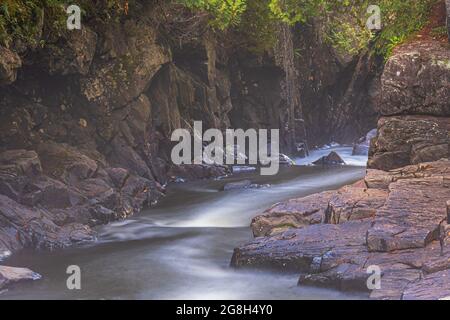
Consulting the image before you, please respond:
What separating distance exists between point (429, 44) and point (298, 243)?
7087mm

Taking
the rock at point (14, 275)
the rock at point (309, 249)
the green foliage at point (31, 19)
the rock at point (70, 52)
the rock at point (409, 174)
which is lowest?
the rock at point (14, 275)

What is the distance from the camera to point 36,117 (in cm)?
1631

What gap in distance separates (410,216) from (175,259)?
416 cm

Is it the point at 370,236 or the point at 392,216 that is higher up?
the point at 392,216

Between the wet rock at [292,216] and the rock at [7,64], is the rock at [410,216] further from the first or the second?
the rock at [7,64]

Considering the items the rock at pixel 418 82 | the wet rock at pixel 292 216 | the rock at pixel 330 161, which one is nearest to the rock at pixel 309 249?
the wet rock at pixel 292 216

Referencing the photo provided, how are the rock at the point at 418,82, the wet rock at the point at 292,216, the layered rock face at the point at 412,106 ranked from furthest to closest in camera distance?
the rock at the point at 418,82
the layered rock face at the point at 412,106
the wet rock at the point at 292,216

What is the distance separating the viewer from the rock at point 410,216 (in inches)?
357

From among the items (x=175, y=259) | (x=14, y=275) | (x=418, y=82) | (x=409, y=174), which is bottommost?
(x=175, y=259)

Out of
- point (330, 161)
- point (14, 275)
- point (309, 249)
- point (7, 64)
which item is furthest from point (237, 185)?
point (14, 275)

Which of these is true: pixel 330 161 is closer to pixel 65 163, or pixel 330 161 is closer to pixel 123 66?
pixel 123 66

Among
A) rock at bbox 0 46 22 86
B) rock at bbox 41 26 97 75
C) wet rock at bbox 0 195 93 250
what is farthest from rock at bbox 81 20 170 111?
wet rock at bbox 0 195 93 250

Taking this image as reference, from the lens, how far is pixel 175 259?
11.4 metres
